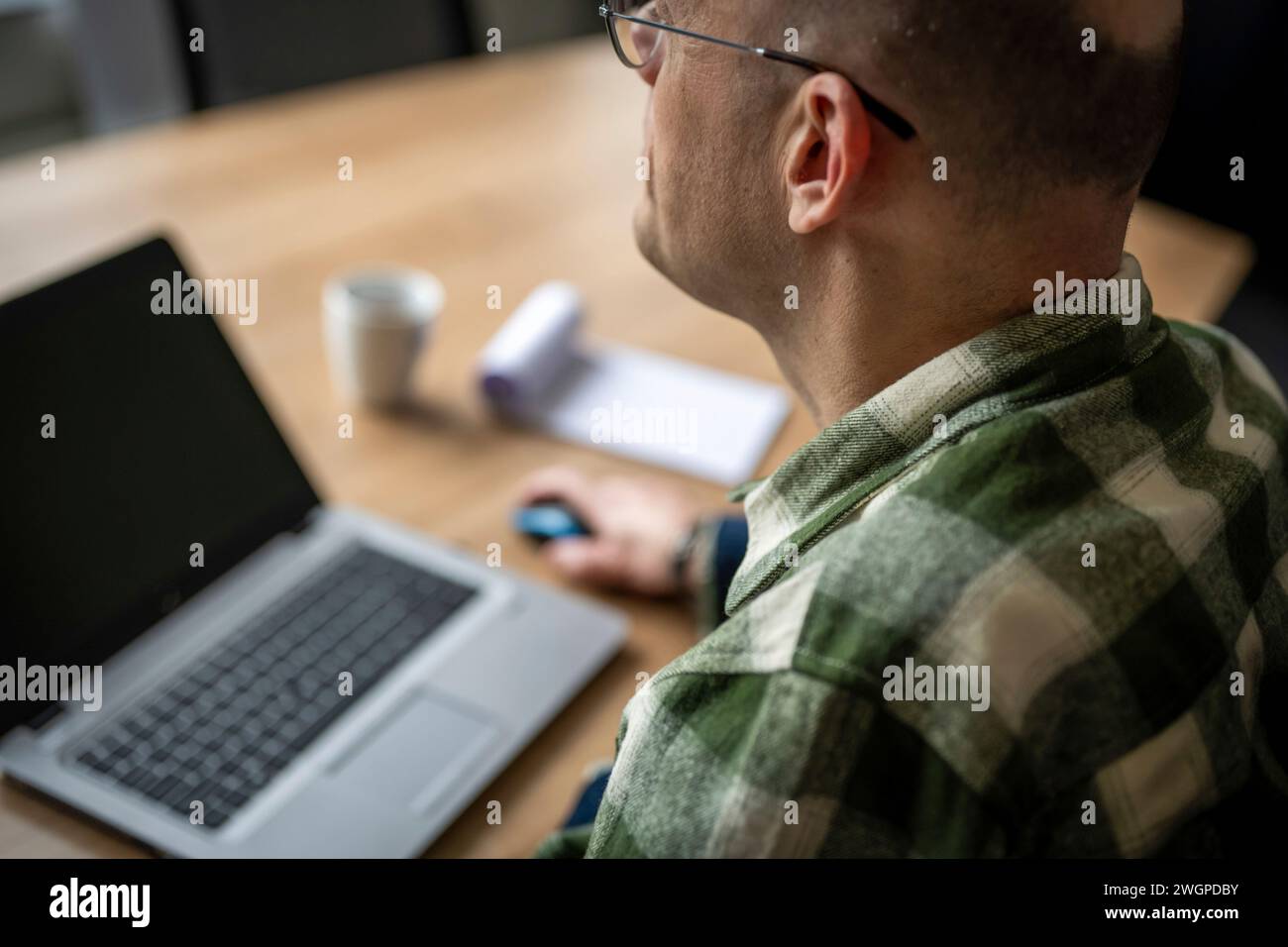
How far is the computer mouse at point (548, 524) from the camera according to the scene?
46.7 inches

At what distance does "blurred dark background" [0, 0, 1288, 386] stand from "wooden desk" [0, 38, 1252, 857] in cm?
13

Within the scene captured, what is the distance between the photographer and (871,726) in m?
0.58

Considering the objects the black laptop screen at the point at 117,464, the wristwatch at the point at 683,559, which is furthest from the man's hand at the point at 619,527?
the black laptop screen at the point at 117,464

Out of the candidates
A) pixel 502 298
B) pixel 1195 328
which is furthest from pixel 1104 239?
pixel 502 298

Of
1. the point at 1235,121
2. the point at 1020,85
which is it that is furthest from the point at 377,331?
the point at 1235,121

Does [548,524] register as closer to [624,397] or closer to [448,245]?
[624,397]

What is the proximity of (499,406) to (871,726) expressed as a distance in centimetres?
86

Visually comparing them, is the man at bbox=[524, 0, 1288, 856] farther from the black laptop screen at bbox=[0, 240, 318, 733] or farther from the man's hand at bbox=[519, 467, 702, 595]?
the black laptop screen at bbox=[0, 240, 318, 733]

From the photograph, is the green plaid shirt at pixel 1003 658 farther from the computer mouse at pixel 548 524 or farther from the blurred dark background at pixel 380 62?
the blurred dark background at pixel 380 62

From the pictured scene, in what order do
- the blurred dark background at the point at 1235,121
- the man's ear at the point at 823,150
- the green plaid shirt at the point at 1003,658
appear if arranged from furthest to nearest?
the blurred dark background at the point at 1235,121, the man's ear at the point at 823,150, the green plaid shirt at the point at 1003,658

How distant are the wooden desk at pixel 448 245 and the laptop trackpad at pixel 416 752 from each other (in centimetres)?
3

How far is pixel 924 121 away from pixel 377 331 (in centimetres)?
74

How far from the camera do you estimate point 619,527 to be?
46.4 inches

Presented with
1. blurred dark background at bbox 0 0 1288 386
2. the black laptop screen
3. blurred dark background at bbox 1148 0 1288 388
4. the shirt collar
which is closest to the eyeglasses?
the shirt collar
